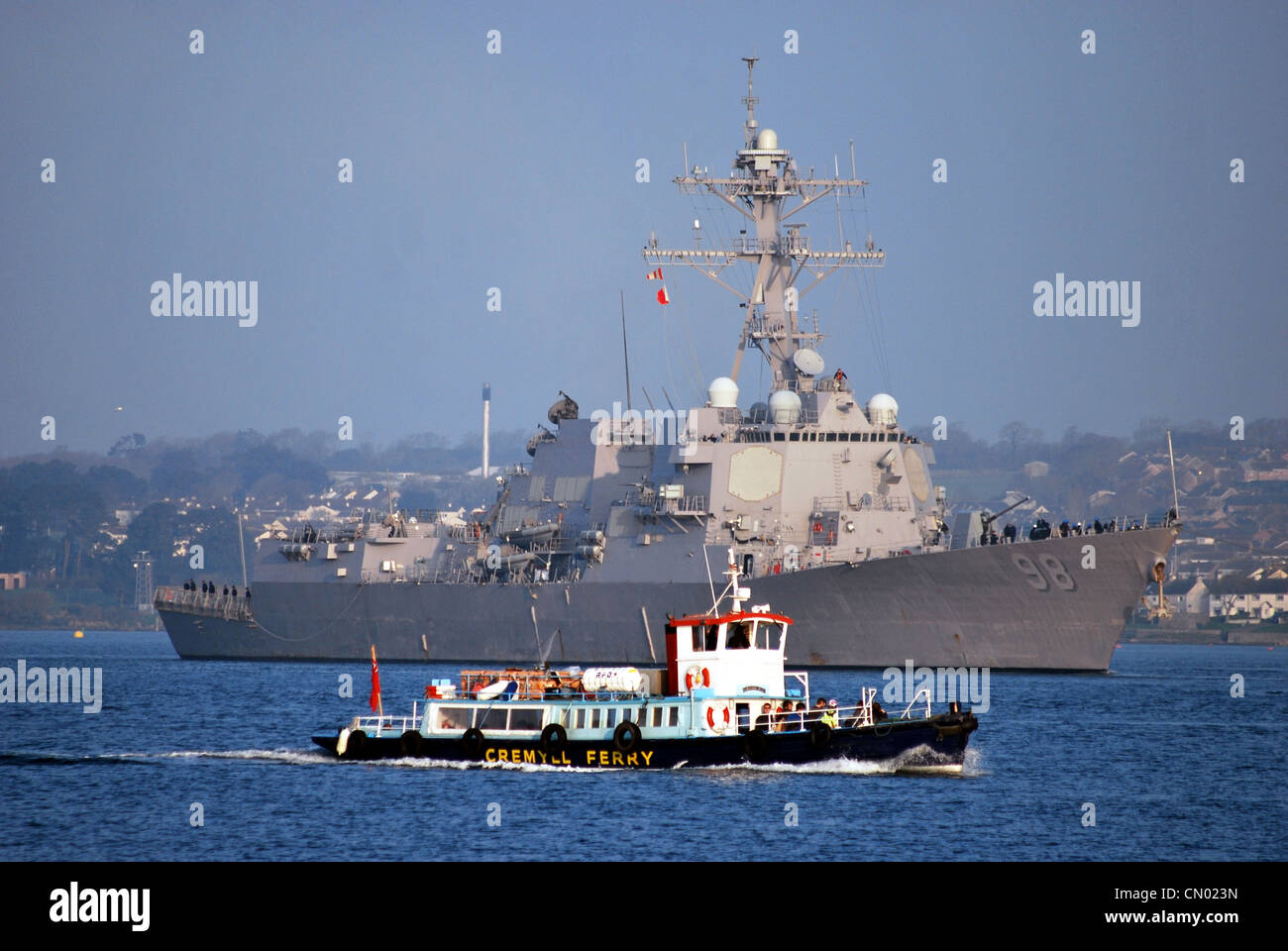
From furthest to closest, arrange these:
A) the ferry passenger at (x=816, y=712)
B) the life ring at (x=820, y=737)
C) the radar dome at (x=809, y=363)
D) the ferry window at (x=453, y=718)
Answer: the radar dome at (x=809, y=363) < the ferry window at (x=453, y=718) < the ferry passenger at (x=816, y=712) < the life ring at (x=820, y=737)

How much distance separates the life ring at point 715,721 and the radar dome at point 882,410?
21.7 metres

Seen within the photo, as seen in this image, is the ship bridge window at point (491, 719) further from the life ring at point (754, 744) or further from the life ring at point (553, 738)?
the life ring at point (754, 744)

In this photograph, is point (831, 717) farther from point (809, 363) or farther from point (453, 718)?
point (809, 363)

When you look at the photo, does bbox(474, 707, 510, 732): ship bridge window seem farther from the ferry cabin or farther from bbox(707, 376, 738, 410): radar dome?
bbox(707, 376, 738, 410): radar dome

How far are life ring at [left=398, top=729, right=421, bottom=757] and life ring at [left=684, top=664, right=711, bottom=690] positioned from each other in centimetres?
459

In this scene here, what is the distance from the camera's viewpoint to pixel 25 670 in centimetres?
5759

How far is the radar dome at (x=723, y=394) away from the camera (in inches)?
1925

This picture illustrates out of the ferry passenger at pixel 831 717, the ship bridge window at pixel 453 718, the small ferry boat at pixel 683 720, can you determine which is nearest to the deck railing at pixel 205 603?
the small ferry boat at pixel 683 720

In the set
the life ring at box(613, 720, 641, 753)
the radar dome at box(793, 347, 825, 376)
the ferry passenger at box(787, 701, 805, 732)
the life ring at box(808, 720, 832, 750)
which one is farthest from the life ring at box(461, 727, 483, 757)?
the radar dome at box(793, 347, 825, 376)

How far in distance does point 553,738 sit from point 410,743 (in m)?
2.46

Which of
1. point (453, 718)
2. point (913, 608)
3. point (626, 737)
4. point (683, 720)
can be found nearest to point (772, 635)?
point (683, 720)

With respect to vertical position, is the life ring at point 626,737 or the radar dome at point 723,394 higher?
the radar dome at point 723,394
